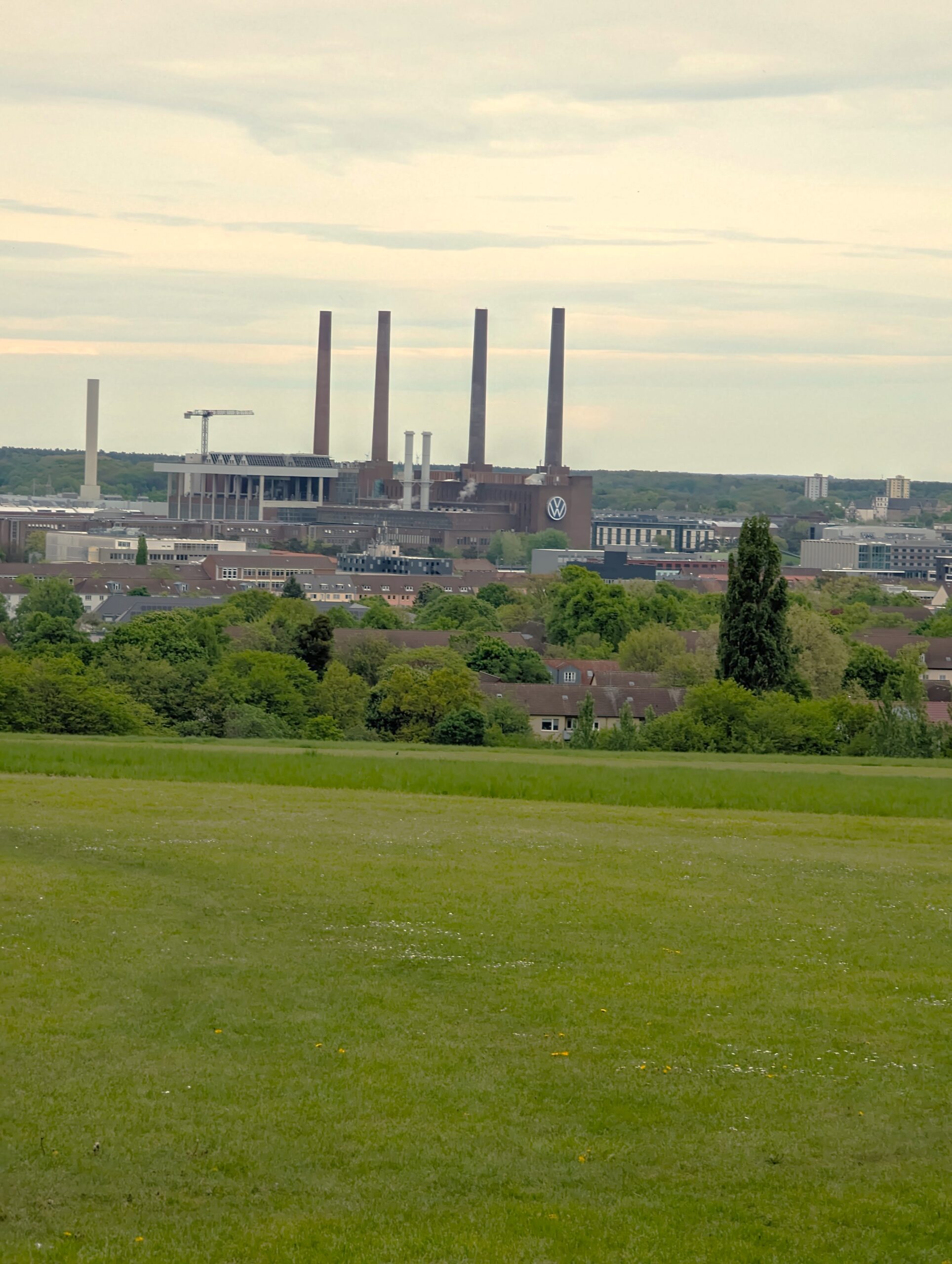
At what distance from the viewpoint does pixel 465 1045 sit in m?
13.6

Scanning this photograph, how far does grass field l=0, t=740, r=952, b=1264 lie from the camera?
33.9 feet

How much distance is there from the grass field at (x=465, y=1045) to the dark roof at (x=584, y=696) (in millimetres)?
48030

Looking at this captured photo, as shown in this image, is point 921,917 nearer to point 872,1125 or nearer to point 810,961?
point 810,961

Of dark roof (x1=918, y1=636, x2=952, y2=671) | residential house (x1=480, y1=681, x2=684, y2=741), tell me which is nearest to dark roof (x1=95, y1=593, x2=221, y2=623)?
residential house (x1=480, y1=681, x2=684, y2=741)

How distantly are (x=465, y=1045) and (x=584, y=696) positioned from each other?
59.7m

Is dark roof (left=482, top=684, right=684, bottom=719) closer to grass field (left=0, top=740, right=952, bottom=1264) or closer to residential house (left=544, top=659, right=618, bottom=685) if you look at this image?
residential house (left=544, top=659, right=618, bottom=685)

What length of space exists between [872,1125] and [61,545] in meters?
180

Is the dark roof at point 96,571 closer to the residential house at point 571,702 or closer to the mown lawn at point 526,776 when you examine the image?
the residential house at point 571,702

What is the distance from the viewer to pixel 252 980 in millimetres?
15234

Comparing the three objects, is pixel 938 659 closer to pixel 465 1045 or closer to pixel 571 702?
pixel 571 702

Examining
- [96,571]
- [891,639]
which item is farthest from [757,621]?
[96,571]

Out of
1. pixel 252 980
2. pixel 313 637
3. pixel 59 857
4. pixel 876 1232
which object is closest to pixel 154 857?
pixel 59 857

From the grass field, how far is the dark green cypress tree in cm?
3234

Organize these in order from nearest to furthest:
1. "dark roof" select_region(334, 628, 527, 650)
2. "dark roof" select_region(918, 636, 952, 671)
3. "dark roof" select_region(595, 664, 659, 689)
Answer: "dark roof" select_region(595, 664, 659, 689) → "dark roof" select_region(334, 628, 527, 650) → "dark roof" select_region(918, 636, 952, 671)
